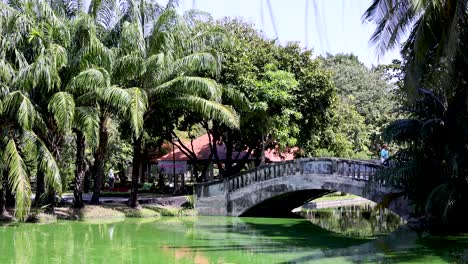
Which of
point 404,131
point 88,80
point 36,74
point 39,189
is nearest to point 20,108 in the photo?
point 36,74

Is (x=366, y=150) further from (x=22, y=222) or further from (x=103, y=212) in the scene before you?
(x=22, y=222)

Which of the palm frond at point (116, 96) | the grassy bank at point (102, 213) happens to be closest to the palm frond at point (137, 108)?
the palm frond at point (116, 96)

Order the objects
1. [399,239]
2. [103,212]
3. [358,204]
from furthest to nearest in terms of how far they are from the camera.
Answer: [358,204] < [103,212] < [399,239]

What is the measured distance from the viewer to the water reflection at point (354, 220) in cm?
2167

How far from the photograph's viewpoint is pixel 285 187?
75.5ft

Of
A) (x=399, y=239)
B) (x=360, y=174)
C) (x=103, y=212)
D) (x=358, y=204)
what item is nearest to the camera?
(x=399, y=239)

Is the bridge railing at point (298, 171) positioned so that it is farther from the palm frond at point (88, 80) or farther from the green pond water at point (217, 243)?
the palm frond at point (88, 80)

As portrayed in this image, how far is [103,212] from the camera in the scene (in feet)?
74.2

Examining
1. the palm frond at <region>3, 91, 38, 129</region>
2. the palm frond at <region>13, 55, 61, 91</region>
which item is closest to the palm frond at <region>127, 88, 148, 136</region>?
the palm frond at <region>13, 55, 61, 91</region>

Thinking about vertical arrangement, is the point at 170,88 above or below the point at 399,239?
above

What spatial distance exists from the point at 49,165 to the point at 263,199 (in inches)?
336

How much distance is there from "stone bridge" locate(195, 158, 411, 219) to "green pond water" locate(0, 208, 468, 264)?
4.11 ft

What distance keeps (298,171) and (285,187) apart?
2.70ft

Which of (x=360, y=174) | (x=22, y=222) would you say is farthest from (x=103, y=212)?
(x=360, y=174)
